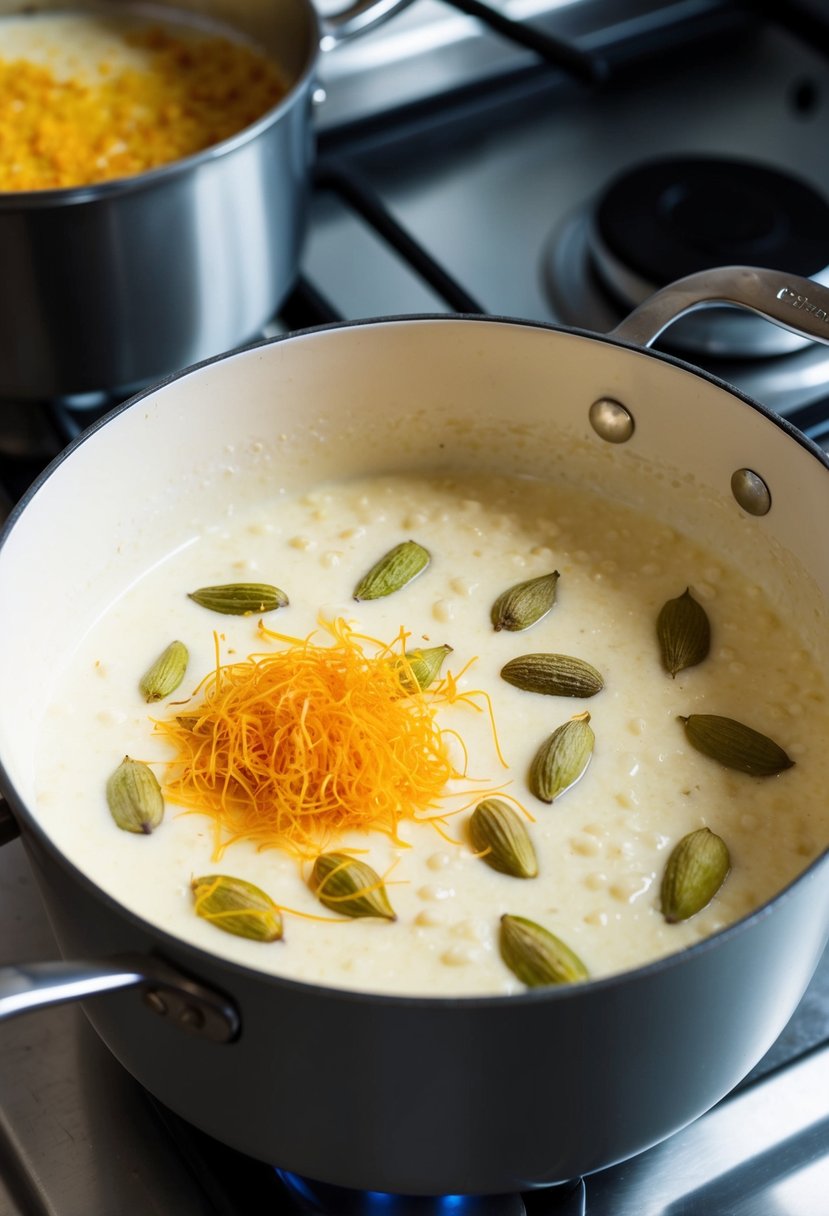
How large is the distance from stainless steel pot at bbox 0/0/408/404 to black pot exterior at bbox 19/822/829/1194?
0.54 meters

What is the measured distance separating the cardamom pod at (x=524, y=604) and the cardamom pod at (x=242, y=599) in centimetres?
15

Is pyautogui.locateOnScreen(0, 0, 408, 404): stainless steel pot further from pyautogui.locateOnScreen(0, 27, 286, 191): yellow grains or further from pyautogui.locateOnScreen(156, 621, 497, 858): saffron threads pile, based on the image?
pyautogui.locateOnScreen(156, 621, 497, 858): saffron threads pile

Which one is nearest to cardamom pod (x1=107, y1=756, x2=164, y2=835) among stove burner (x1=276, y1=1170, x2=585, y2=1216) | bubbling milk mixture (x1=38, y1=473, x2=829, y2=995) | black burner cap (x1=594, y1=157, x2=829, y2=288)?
bubbling milk mixture (x1=38, y1=473, x2=829, y2=995)

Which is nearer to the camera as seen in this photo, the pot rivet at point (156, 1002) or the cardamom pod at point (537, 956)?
the pot rivet at point (156, 1002)

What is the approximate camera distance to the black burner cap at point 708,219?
125 cm

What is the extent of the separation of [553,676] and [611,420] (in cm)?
20

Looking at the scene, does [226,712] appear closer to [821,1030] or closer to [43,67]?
[821,1030]

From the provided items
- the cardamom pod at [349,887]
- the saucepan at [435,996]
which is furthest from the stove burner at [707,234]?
the cardamom pod at [349,887]

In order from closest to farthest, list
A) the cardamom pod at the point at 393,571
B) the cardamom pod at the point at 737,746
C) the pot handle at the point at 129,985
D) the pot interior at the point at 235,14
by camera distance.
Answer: the pot handle at the point at 129,985 < the cardamom pod at the point at 737,746 < the cardamom pod at the point at 393,571 < the pot interior at the point at 235,14

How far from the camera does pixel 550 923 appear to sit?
0.79 m

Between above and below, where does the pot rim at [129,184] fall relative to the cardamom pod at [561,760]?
above

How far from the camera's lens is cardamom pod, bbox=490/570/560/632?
0.97m

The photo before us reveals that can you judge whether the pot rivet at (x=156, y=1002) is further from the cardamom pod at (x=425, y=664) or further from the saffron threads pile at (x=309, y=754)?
the cardamom pod at (x=425, y=664)

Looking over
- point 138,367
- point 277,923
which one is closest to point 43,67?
point 138,367
